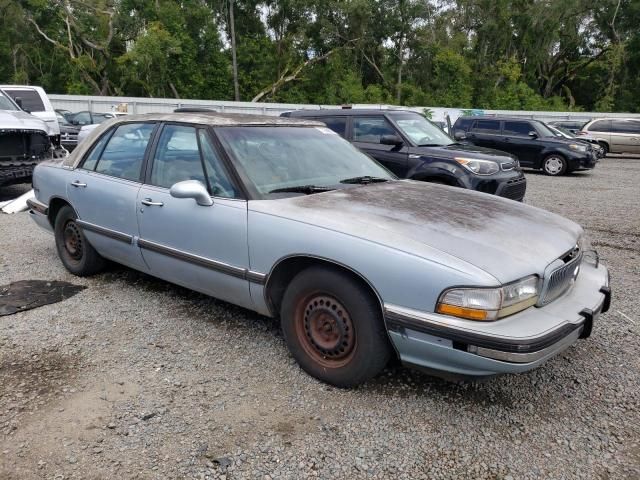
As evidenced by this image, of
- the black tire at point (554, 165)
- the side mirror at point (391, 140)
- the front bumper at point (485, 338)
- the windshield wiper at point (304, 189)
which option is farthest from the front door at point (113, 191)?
the black tire at point (554, 165)

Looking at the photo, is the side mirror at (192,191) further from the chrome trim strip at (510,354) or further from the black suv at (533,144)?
the black suv at (533,144)

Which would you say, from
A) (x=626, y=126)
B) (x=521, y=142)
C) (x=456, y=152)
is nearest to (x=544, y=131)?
(x=521, y=142)

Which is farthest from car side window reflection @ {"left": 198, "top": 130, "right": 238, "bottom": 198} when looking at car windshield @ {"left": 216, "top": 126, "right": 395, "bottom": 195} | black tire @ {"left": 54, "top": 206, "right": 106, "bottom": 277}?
black tire @ {"left": 54, "top": 206, "right": 106, "bottom": 277}

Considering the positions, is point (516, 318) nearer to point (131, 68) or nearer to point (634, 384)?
point (634, 384)

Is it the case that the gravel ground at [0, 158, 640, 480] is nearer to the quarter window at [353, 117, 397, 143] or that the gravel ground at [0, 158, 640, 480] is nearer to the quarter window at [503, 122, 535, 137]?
the quarter window at [353, 117, 397, 143]

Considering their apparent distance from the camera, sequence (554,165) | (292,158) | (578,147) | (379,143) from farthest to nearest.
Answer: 1. (554,165)
2. (578,147)
3. (379,143)
4. (292,158)

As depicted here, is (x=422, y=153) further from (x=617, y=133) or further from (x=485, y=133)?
(x=617, y=133)

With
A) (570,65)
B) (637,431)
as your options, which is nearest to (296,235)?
(637,431)

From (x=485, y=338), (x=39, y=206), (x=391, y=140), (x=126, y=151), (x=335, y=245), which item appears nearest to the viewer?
(x=485, y=338)

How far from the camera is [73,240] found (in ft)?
15.8

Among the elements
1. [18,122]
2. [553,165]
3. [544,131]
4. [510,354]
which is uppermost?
[18,122]

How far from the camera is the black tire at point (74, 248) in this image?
4672 mm

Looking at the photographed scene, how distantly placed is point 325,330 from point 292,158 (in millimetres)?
1346

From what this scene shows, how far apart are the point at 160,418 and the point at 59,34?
4461 cm
